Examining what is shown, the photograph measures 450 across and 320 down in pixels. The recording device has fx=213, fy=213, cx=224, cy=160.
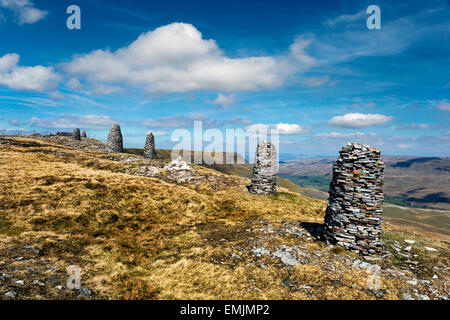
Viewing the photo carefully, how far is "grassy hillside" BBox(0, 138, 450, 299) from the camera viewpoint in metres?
9.32

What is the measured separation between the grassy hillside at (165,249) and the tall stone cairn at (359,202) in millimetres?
983

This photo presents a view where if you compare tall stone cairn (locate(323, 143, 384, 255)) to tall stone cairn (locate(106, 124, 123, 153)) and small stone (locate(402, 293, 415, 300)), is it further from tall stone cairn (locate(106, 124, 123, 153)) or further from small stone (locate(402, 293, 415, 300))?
tall stone cairn (locate(106, 124, 123, 153))

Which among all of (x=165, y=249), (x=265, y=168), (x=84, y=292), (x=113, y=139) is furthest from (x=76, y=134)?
(x=84, y=292)

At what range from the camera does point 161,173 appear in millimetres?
32844

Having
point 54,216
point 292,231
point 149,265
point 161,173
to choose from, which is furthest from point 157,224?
point 161,173

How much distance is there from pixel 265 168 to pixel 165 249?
16629mm

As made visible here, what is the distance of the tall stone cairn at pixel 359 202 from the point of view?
12.5m

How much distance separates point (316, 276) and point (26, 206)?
19855 millimetres

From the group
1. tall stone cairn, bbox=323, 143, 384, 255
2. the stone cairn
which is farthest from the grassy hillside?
the stone cairn

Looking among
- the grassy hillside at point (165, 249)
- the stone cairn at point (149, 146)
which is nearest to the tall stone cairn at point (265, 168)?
the grassy hillside at point (165, 249)

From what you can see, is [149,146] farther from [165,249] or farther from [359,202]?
[359,202]

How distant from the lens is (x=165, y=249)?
44.8 feet

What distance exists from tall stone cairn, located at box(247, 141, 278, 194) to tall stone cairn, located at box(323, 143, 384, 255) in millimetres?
13344
